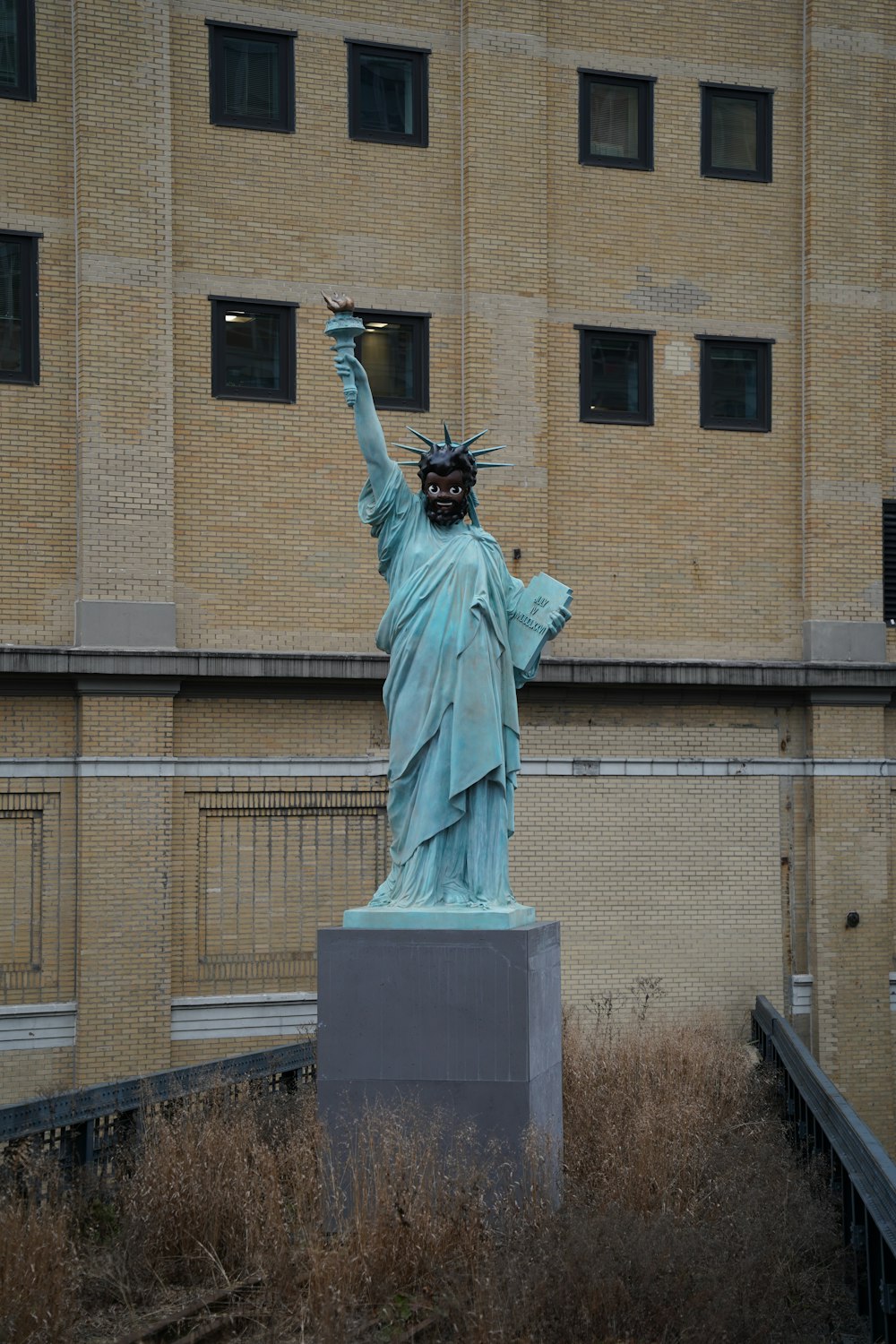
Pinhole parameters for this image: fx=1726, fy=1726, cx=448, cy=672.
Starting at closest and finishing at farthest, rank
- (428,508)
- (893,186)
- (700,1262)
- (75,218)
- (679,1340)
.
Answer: (679,1340), (700,1262), (428,508), (75,218), (893,186)

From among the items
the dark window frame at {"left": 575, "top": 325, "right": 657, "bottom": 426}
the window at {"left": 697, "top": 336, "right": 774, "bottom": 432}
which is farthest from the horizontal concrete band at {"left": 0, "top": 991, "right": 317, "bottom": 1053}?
the window at {"left": 697, "top": 336, "right": 774, "bottom": 432}

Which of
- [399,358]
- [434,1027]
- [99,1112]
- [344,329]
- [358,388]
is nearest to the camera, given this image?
[434,1027]

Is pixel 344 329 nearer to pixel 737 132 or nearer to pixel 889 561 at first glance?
pixel 889 561

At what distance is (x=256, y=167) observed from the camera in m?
20.2

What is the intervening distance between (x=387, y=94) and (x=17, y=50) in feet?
14.5

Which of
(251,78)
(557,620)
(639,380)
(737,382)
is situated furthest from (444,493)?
(737,382)

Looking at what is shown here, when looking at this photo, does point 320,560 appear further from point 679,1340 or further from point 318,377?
point 679,1340

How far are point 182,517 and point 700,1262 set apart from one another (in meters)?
12.8

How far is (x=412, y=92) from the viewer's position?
2111 centimetres

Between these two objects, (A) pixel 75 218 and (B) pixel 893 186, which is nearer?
(A) pixel 75 218

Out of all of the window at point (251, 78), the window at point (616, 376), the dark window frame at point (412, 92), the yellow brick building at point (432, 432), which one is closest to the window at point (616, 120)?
the yellow brick building at point (432, 432)

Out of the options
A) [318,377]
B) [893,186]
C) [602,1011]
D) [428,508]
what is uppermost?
[893,186]

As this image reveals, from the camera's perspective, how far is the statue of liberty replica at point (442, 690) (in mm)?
9992

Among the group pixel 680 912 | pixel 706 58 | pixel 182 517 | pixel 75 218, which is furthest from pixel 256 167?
pixel 680 912
